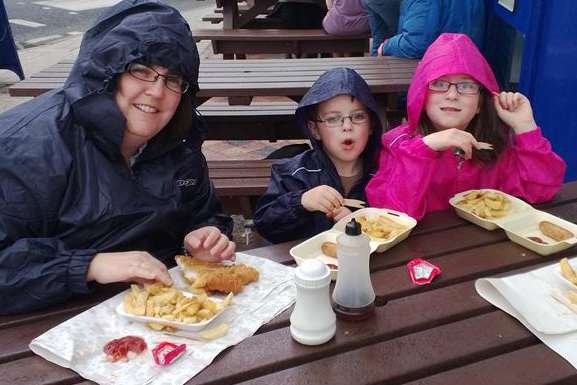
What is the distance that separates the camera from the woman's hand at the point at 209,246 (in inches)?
72.6

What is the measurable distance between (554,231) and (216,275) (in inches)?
42.7

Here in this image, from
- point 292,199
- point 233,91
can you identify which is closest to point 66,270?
point 292,199

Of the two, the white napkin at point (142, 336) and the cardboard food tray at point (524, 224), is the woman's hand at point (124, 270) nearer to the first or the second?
the white napkin at point (142, 336)

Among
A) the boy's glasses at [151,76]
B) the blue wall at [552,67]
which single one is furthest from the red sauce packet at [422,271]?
the blue wall at [552,67]

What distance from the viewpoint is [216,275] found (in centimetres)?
167

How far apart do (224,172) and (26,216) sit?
1794 mm

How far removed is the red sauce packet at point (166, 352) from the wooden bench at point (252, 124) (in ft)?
9.15

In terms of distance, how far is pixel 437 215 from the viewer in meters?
2.17

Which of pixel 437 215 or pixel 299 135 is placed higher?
pixel 437 215

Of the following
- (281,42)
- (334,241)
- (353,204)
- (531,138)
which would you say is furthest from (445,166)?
(281,42)

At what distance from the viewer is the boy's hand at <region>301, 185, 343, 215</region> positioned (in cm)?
213

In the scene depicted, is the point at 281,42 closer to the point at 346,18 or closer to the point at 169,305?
the point at 346,18

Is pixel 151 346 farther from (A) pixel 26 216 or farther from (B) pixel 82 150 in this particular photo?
(B) pixel 82 150

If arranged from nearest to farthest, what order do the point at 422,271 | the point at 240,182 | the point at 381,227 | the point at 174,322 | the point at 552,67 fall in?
the point at 174,322, the point at 422,271, the point at 381,227, the point at 552,67, the point at 240,182
